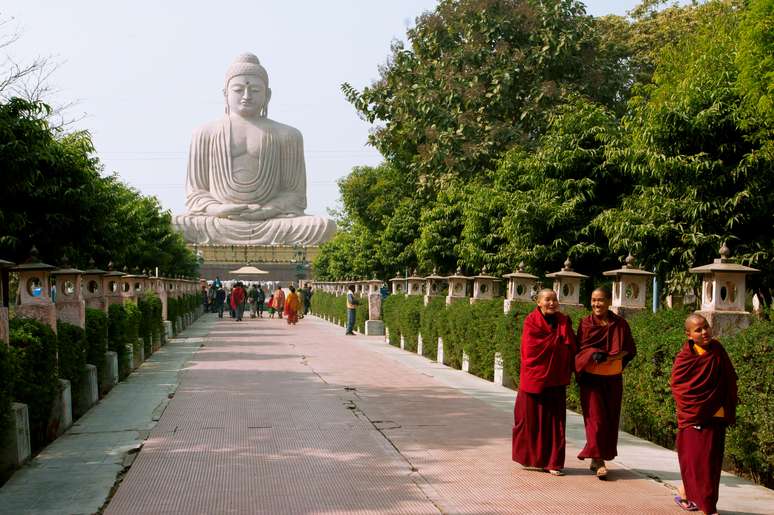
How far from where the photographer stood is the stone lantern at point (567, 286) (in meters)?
12.9

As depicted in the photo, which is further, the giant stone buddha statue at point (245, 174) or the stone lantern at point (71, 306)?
the giant stone buddha statue at point (245, 174)

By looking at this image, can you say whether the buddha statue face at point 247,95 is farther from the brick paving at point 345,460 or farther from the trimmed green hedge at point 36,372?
the trimmed green hedge at point 36,372

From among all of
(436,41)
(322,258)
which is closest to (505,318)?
(436,41)

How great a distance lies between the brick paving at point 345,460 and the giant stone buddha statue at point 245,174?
153 feet

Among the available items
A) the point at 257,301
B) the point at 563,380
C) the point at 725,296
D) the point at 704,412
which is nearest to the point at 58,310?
the point at 563,380

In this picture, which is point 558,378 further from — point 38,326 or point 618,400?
point 38,326

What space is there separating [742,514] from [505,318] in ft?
22.8

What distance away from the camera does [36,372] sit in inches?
335

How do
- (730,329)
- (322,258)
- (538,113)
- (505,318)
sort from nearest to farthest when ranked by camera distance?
(730,329) < (505,318) < (538,113) < (322,258)

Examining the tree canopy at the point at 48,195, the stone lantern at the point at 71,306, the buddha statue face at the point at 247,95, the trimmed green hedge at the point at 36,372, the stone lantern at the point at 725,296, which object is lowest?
the trimmed green hedge at the point at 36,372

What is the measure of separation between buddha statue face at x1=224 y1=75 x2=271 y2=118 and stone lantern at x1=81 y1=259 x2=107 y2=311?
1804 inches

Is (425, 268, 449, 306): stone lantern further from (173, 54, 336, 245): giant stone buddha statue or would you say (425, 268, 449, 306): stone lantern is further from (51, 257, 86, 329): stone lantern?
(173, 54, 336, 245): giant stone buddha statue

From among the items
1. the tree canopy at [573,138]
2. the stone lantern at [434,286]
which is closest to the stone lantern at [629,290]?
the tree canopy at [573,138]

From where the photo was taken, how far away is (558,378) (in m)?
7.49
